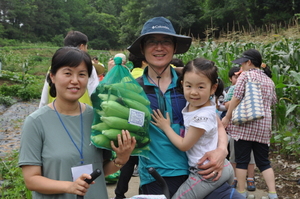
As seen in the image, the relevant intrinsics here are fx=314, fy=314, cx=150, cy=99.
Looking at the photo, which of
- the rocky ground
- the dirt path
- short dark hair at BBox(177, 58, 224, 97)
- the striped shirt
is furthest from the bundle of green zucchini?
the rocky ground

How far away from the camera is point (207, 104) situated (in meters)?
2.05

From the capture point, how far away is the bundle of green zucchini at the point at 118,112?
1653 mm

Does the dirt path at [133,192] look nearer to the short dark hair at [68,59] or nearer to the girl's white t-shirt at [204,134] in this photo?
the girl's white t-shirt at [204,134]

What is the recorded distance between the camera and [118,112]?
1680 mm

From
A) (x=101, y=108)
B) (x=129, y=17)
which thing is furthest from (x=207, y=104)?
(x=129, y=17)

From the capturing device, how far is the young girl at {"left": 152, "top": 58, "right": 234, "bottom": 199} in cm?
193

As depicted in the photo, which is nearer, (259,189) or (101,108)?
(101,108)

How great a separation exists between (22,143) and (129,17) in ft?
154

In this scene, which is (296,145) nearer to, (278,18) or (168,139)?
(168,139)

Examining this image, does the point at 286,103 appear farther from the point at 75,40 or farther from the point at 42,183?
the point at 42,183

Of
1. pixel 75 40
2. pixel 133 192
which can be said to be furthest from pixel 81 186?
pixel 75 40

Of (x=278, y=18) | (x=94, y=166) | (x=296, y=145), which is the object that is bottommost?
(x=296, y=145)

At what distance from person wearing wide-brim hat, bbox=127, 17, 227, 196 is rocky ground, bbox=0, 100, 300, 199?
2.75 metres

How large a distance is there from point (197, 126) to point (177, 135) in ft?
0.50
